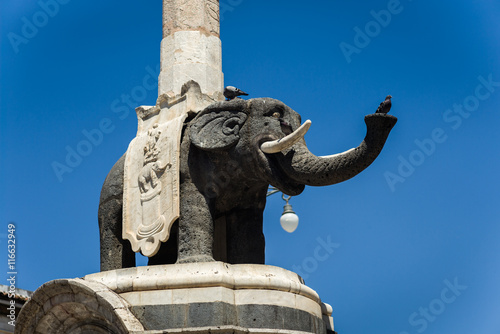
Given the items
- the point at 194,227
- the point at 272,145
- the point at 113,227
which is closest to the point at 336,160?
the point at 272,145

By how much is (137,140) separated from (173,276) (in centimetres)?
238

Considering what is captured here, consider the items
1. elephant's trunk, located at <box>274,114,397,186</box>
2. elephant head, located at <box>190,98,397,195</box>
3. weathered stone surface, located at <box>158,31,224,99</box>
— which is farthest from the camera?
weathered stone surface, located at <box>158,31,224,99</box>

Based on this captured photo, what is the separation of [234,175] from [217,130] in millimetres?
610

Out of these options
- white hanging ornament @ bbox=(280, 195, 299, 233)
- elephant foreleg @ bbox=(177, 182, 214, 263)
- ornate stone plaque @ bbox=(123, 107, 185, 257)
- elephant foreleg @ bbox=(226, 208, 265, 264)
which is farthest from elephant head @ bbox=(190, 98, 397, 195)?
white hanging ornament @ bbox=(280, 195, 299, 233)

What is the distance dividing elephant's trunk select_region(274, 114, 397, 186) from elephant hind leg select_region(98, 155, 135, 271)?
2287 millimetres

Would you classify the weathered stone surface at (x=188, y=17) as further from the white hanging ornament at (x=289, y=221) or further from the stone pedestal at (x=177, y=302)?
the stone pedestal at (x=177, y=302)

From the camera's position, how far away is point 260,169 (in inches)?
536

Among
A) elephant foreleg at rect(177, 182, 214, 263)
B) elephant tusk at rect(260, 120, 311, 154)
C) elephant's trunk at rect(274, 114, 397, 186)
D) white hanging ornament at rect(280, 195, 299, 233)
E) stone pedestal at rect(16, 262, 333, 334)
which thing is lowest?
stone pedestal at rect(16, 262, 333, 334)

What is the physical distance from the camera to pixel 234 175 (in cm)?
1384

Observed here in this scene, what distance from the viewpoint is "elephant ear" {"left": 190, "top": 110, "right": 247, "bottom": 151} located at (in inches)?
542

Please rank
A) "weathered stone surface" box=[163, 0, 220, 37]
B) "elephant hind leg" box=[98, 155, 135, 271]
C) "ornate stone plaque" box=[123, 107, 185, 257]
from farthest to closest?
"weathered stone surface" box=[163, 0, 220, 37], "elephant hind leg" box=[98, 155, 135, 271], "ornate stone plaque" box=[123, 107, 185, 257]

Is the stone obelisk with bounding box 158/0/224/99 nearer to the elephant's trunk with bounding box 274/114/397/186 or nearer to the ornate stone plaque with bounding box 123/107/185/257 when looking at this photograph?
the ornate stone plaque with bounding box 123/107/185/257

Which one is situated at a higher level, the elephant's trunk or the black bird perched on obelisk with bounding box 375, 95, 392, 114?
the black bird perched on obelisk with bounding box 375, 95, 392, 114

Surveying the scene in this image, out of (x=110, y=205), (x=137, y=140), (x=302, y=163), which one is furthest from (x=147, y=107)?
(x=302, y=163)
